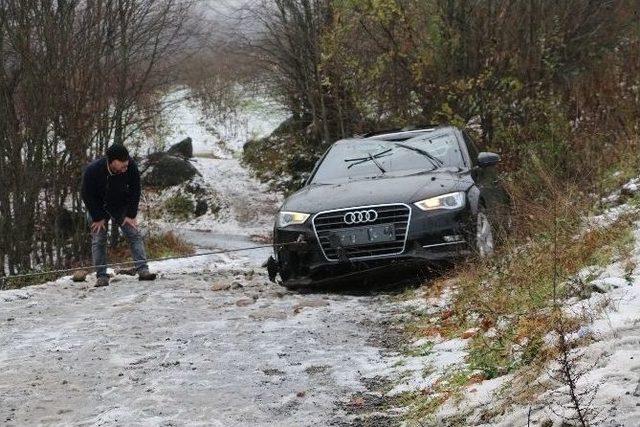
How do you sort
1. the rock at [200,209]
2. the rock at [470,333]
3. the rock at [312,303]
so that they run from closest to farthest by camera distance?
the rock at [470,333]
the rock at [312,303]
the rock at [200,209]

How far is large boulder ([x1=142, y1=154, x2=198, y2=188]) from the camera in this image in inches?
1001

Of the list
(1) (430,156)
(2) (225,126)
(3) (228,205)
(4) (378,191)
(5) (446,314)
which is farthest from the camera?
(2) (225,126)

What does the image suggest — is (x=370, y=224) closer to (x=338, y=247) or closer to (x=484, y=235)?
(x=338, y=247)

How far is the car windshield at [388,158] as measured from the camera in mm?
8836

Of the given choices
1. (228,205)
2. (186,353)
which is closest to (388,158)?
(186,353)

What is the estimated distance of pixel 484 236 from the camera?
8.20 meters

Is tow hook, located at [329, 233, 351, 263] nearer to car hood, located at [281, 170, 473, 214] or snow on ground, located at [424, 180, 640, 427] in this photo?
car hood, located at [281, 170, 473, 214]

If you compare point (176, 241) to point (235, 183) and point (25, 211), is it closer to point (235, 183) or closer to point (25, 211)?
point (25, 211)

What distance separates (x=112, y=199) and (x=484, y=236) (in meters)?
4.53

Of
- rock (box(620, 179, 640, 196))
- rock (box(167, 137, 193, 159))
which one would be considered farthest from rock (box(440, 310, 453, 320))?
rock (box(167, 137, 193, 159))

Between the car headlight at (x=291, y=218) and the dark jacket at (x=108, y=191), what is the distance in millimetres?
2672

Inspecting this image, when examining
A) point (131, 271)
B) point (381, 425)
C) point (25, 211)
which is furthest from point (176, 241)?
point (381, 425)

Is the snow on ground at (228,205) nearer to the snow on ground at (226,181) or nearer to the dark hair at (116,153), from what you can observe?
the snow on ground at (226,181)

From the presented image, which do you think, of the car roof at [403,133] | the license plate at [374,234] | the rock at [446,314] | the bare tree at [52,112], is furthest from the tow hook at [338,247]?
the bare tree at [52,112]
